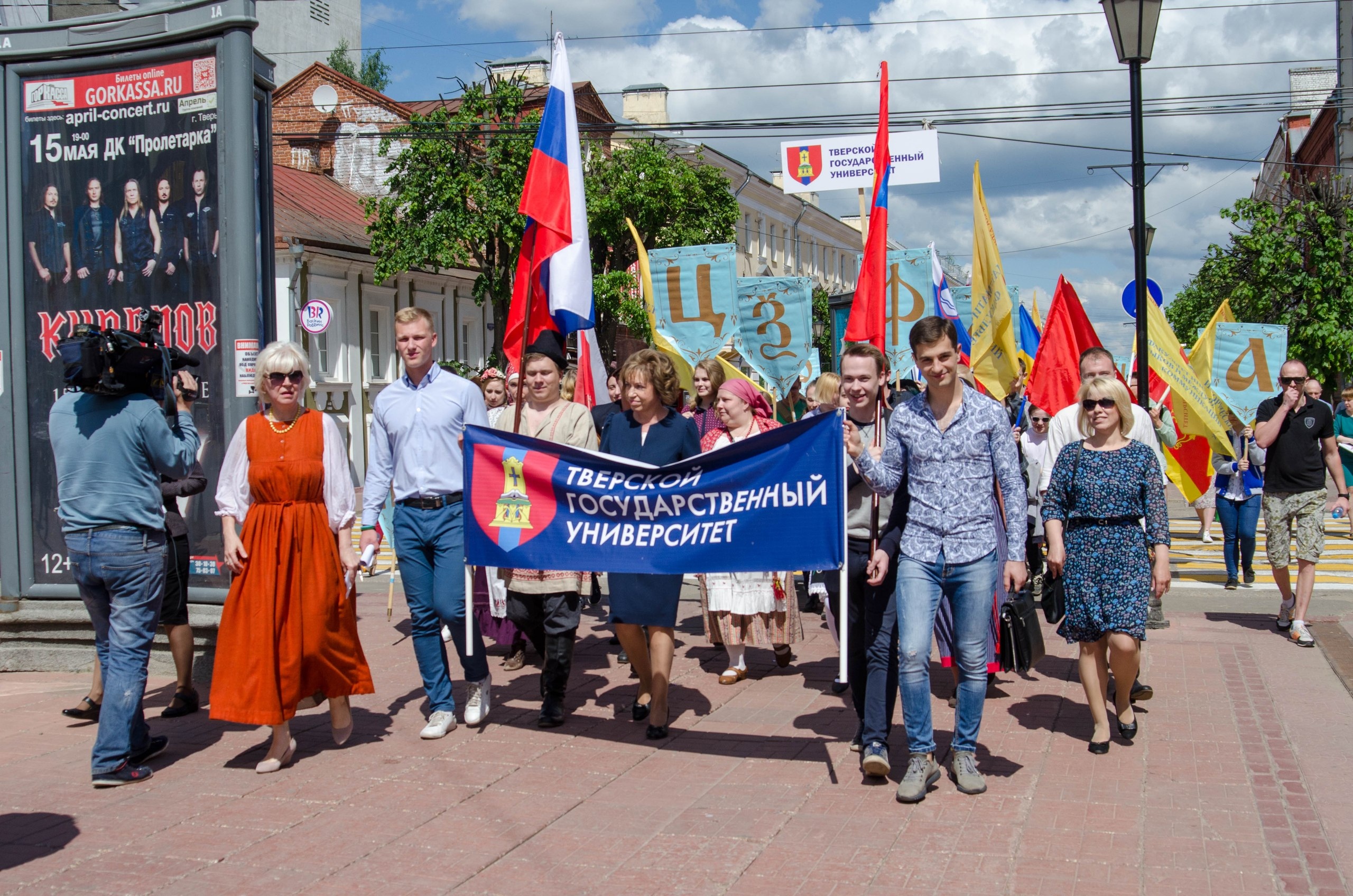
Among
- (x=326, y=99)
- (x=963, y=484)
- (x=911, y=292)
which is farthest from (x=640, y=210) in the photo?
(x=963, y=484)

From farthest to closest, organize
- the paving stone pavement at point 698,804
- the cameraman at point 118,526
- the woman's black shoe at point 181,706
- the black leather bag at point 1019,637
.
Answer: the woman's black shoe at point 181,706, the black leather bag at point 1019,637, the cameraman at point 118,526, the paving stone pavement at point 698,804

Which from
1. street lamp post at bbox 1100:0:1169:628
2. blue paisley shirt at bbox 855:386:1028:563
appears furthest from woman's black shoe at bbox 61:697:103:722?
street lamp post at bbox 1100:0:1169:628

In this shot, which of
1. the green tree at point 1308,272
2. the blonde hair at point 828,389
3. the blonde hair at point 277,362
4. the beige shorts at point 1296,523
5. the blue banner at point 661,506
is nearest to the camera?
the blue banner at point 661,506

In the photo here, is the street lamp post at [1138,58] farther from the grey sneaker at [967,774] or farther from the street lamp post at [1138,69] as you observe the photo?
the grey sneaker at [967,774]

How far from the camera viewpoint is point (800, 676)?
304 inches

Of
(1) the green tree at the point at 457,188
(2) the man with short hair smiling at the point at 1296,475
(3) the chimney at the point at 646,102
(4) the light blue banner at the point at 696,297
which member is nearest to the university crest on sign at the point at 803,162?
(4) the light blue banner at the point at 696,297

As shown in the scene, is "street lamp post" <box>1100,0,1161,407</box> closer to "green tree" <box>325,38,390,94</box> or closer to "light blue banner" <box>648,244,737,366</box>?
"light blue banner" <box>648,244,737,366</box>

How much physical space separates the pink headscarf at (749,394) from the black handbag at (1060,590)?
7.19 feet

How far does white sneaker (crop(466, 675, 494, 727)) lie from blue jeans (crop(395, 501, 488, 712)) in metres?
0.22

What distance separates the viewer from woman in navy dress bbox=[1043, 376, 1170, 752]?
5855 millimetres

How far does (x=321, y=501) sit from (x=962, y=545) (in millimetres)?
2984

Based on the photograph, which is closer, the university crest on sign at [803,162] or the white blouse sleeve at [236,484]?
the white blouse sleeve at [236,484]

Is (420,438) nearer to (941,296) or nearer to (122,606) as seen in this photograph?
(122,606)

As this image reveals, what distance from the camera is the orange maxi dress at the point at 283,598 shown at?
5.61 m
